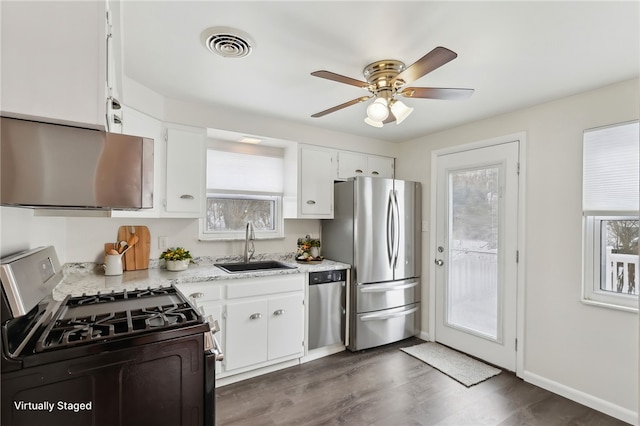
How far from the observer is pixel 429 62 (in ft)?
4.90

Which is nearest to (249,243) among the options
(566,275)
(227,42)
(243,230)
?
(243,230)

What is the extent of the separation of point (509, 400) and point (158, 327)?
2.61 m

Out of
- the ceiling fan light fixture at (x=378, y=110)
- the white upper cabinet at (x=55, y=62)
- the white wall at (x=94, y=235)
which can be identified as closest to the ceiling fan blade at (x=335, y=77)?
the ceiling fan light fixture at (x=378, y=110)

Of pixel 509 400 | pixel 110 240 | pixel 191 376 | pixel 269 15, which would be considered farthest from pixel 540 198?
pixel 110 240

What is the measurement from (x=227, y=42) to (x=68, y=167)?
52.1 inches

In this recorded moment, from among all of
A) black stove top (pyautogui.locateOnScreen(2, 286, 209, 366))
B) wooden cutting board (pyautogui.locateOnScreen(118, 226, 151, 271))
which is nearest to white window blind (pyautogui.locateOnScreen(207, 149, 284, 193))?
wooden cutting board (pyautogui.locateOnScreen(118, 226, 151, 271))

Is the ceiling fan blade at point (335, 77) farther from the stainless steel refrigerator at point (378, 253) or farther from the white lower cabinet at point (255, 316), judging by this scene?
the white lower cabinet at point (255, 316)

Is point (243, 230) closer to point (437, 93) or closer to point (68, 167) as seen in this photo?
point (437, 93)

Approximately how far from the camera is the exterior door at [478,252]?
2861 mm

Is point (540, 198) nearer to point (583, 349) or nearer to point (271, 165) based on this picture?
point (583, 349)

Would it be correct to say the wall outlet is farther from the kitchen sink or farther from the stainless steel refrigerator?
the stainless steel refrigerator

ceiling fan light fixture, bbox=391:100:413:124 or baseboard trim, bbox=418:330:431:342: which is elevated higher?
ceiling fan light fixture, bbox=391:100:413:124

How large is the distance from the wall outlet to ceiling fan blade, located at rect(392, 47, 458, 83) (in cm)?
239

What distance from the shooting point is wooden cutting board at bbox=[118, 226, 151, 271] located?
2609mm
